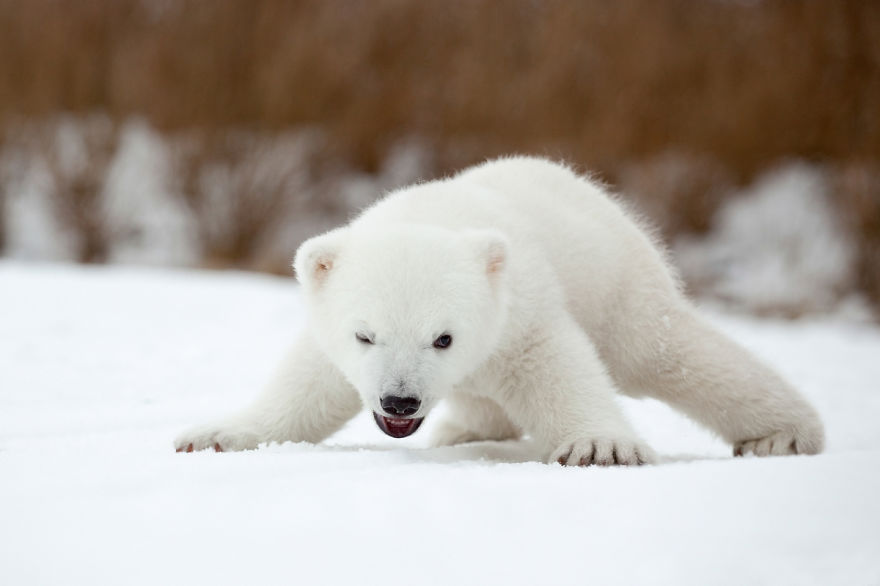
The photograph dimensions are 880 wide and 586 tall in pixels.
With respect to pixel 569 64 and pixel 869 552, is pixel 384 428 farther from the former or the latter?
pixel 569 64

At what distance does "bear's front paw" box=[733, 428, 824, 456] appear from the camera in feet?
11.7

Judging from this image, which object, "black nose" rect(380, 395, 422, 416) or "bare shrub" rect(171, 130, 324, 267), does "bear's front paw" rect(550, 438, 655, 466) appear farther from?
"bare shrub" rect(171, 130, 324, 267)

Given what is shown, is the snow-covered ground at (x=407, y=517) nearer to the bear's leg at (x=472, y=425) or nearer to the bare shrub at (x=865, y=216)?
the bear's leg at (x=472, y=425)

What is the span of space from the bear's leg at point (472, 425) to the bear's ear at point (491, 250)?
96 cm

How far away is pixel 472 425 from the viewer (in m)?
4.10

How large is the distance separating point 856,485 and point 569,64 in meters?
11.5

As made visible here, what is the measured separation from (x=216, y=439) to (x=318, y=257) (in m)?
0.73

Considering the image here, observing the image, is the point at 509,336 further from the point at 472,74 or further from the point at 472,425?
the point at 472,74

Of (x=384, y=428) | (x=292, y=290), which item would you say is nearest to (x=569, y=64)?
(x=292, y=290)

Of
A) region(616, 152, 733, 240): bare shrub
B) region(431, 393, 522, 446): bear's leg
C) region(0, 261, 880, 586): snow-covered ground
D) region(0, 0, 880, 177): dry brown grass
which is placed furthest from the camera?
region(616, 152, 733, 240): bare shrub

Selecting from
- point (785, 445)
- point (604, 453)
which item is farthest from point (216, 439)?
point (785, 445)

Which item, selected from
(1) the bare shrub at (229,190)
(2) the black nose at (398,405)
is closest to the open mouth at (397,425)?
(2) the black nose at (398,405)

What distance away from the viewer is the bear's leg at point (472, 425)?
3.97 metres

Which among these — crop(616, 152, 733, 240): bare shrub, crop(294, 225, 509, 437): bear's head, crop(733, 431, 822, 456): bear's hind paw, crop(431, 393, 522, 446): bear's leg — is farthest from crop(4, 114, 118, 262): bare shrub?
crop(733, 431, 822, 456): bear's hind paw
